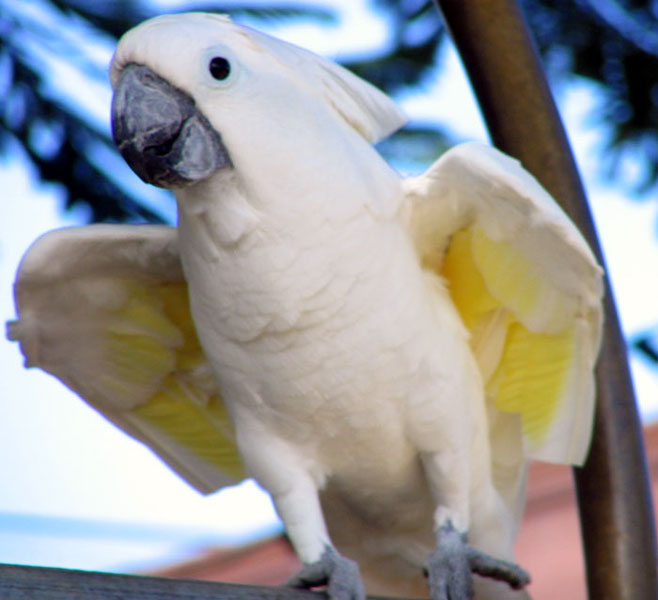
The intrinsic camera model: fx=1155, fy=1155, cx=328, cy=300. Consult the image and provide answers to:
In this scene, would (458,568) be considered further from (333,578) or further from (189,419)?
(189,419)

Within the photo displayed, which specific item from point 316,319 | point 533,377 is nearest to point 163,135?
point 316,319

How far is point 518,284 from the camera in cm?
150

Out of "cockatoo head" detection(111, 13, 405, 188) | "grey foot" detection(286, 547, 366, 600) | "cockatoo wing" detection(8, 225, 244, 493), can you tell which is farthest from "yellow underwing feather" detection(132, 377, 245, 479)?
"cockatoo head" detection(111, 13, 405, 188)

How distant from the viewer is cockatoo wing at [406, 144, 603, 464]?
1388 millimetres

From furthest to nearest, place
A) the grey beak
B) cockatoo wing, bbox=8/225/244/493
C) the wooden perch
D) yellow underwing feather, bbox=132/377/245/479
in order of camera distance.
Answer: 1. yellow underwing feather, bbox=132/377/245/479
2. cockatoo wing, bbox=8/225/244/493
3. the grey beak
4. the wooden perch

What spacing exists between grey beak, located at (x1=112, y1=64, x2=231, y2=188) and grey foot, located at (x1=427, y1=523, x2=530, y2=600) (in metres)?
0.55

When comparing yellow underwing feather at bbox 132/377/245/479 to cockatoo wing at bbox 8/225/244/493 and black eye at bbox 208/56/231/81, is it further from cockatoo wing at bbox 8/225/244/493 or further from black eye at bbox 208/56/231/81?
black eye at bbox 208/56/231/81

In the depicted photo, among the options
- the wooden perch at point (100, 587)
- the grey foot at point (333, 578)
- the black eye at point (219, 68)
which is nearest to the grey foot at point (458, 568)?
the grey foot at point (333, 578)

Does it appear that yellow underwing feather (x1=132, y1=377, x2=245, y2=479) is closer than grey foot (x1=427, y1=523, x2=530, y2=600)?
No

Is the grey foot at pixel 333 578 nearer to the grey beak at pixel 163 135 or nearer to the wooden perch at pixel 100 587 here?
the wooden perch at pixel 100 587

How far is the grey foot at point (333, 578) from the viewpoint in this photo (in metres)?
1.36

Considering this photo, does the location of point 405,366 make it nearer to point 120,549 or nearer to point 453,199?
point 453,199

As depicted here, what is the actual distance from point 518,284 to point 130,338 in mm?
545

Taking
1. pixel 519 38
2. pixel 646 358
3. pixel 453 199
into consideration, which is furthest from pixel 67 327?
pixel 646 358
